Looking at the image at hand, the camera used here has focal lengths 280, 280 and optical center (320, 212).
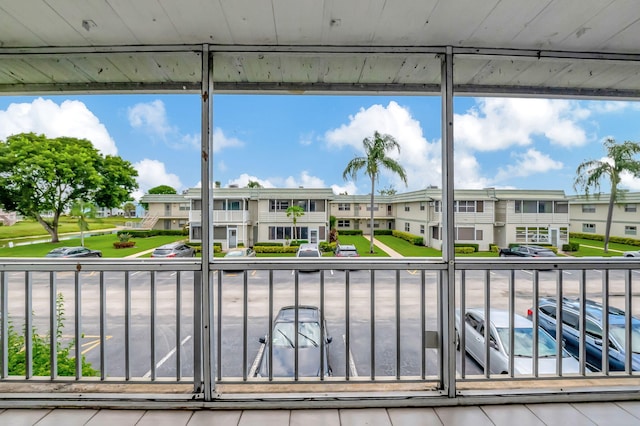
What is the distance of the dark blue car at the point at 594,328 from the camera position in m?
1.98

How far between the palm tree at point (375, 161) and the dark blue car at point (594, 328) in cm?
145

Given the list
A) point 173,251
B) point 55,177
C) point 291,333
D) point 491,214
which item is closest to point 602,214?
point 491,214

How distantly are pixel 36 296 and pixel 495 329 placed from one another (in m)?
3.89

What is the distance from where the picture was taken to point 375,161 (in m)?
1.82

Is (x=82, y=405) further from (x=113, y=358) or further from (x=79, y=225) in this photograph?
(x=113, y=358)

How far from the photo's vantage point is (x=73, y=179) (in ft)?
5.60

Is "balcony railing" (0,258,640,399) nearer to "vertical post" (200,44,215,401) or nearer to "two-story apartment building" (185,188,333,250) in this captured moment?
"vertical post" (200,44,215,401)

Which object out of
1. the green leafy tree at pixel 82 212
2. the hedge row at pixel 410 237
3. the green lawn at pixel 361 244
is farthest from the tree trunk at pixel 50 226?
the hedge row at pixel 410 237

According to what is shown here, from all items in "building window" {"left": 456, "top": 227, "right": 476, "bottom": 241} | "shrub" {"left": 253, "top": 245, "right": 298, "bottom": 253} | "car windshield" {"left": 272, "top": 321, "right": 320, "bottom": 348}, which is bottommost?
"car windshield" {"left": 272, "top": 321, "right": 320, "bottom": 348}

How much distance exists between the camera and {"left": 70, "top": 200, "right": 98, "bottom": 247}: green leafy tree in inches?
66.6

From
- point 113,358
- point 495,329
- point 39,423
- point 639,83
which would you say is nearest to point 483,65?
point 639,83

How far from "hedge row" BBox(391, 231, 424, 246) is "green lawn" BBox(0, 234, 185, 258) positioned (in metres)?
1.39

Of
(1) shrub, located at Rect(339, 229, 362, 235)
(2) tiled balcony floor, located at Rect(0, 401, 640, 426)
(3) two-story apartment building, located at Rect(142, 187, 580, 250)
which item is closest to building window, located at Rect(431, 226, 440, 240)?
(3) two-story apartment building, located at Rect(142, 187, 580, 250)

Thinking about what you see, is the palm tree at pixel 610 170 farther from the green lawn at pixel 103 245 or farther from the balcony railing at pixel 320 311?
the green lawn at pixel 103 245
